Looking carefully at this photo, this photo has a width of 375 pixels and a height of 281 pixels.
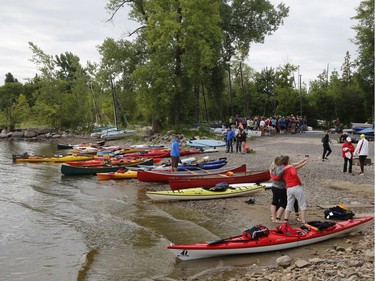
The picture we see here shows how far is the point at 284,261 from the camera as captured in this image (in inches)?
307

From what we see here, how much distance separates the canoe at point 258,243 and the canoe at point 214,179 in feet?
21.0

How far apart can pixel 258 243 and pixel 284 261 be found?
34.9 inches

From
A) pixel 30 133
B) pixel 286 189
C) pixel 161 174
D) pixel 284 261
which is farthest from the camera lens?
pixel 30 133

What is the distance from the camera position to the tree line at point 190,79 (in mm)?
35125

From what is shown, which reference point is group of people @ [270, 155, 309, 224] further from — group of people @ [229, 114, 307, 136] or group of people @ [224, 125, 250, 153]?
group of people @ [229, 114, 307, 136]

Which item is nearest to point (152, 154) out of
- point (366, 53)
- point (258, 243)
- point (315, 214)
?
point (315, 214)

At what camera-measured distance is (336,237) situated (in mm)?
9266

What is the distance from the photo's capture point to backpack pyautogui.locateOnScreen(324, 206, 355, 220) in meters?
10.1

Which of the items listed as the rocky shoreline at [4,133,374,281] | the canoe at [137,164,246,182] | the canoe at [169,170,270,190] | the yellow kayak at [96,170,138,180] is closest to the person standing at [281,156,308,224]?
the rocky shoreline at [4,133,374,281]

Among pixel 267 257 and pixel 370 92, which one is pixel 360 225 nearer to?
pixel 267 257

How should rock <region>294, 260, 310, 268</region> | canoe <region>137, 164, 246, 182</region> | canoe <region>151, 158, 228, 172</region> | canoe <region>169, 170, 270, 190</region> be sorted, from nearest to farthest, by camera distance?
1. rock <region>294, 260, 310, 268</region>
2. canoe <region>169, 170, 270, 190</region>
3. canoe <region>137, 164, 246, 182</region>
4. canoe <region>151, 158, 228, 172</region>

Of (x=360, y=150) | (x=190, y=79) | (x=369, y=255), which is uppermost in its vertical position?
(x=190, y=79)

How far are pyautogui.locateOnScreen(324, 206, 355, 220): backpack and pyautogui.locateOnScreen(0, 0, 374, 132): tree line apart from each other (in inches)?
1019

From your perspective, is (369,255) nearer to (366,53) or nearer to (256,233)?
(256,233)
